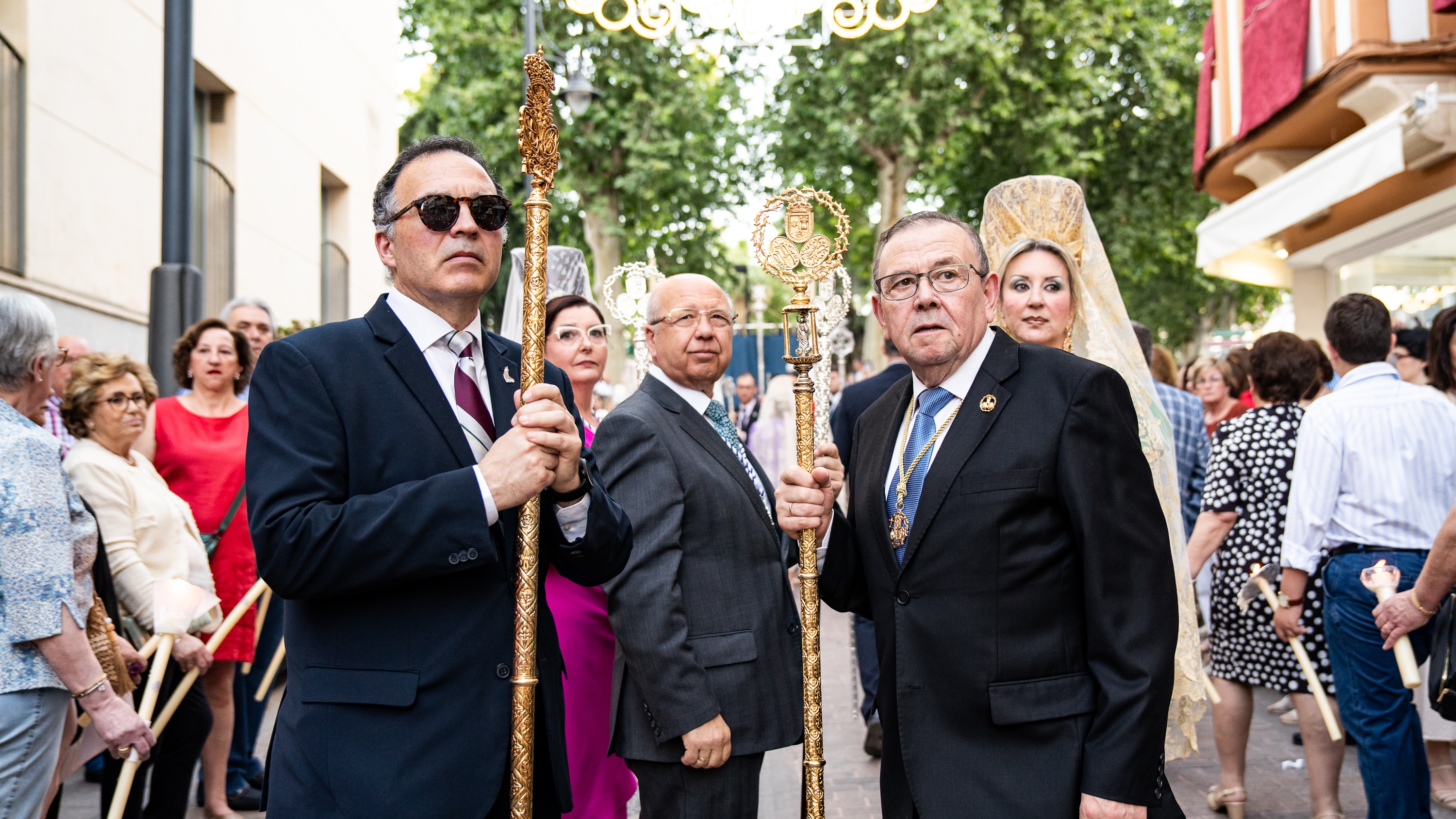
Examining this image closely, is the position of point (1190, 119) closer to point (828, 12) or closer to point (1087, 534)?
point (828, 12)

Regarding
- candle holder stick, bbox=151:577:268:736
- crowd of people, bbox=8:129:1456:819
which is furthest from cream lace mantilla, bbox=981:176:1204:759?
candle holder stick, bbox=151:577:268:736

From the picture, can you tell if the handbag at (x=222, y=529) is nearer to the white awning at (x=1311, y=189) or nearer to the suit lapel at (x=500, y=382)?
the suit lapel at (x=500, y=382)

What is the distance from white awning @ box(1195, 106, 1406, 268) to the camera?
1022cm

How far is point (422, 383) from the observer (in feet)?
7.95

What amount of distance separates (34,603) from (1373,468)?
16.1 ft

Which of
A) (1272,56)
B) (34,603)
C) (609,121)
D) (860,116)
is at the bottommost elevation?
(34,603)

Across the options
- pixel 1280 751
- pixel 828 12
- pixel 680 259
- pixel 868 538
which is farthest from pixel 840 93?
pixel 868 538

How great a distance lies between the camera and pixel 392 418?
237 centimetres

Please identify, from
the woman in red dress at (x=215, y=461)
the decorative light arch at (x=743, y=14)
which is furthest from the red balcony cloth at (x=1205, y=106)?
the woman in red dress at (x=215, y=461)

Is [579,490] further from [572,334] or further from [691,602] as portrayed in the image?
[572,334]

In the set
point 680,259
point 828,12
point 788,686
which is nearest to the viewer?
point 788,686

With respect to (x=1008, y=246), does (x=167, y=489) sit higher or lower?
lower

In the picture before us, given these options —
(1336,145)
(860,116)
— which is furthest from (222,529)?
(860,116)

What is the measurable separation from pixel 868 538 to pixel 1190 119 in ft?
84.7
